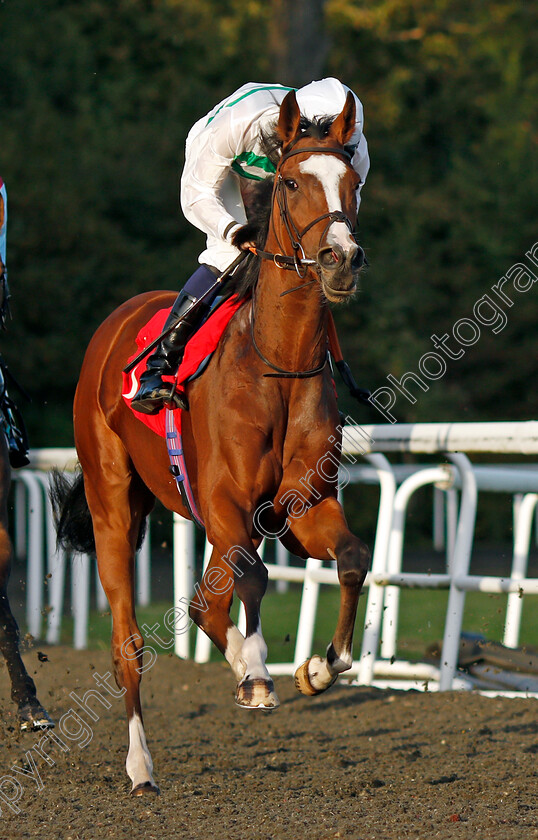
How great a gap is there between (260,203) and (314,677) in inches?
62.5

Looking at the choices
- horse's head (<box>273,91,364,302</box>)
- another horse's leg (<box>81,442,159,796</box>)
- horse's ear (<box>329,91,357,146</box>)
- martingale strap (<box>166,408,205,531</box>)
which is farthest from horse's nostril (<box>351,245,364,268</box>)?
another horse's leg (<box>81,442,159,796</box>)

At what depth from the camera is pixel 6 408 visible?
5137 millimetres

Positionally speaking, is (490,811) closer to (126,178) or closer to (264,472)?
(264,472)

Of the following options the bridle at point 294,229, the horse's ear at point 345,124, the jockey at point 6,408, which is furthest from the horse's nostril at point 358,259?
the jockey at point 6,408

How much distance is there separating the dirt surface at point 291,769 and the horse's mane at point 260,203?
1.71 metres

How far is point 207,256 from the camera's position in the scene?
420cm

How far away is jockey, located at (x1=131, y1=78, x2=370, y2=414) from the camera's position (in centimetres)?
390

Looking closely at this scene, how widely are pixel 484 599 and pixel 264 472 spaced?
7694 millimetres

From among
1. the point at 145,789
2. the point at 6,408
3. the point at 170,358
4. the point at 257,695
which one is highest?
the point at 170,358

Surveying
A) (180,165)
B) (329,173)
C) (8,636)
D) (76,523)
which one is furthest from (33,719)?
(180,165)

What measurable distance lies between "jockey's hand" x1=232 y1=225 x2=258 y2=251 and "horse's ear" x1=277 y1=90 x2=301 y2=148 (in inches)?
13.3

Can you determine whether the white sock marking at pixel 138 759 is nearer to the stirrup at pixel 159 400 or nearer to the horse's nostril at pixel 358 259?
the stirrup at pixel 159 400

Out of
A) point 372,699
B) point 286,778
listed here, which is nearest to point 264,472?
point 286,778

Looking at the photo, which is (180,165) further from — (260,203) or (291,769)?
(291,769)
